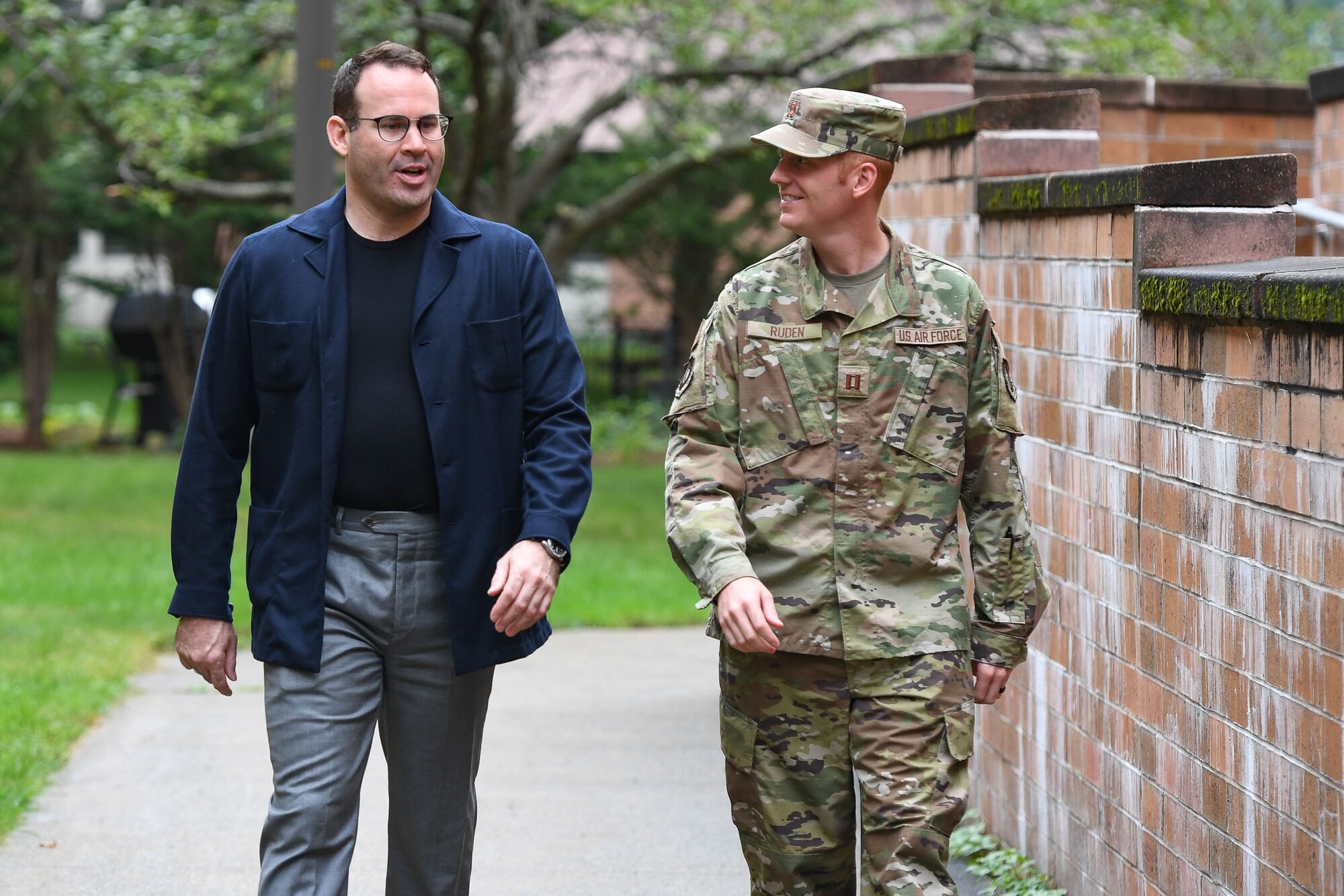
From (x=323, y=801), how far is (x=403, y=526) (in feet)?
1.96

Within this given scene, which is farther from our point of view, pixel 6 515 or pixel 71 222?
pixel 71 222

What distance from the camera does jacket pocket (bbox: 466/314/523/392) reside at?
3883 mm

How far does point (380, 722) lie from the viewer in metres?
4.05

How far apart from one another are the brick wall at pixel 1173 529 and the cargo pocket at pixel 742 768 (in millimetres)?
947

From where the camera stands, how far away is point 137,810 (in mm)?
6125

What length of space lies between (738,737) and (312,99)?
4.13 metres

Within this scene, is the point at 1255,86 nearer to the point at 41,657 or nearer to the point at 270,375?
the point at 270,375

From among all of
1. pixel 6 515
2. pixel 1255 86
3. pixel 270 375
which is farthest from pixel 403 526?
pixel 6 515

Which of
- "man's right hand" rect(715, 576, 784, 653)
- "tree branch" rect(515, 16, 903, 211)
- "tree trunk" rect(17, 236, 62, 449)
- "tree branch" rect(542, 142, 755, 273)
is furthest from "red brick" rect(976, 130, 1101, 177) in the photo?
"tree trunk" rect(17, 236, 62, 449)

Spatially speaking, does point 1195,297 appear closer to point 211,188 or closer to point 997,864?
point 997,864

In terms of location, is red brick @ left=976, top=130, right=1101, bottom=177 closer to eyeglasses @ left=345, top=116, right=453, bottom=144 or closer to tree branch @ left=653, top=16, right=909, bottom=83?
eyeglasses @ left=345, top=116, right=453, bottom=144

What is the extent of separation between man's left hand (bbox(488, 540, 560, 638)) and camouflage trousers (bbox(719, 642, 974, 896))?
1.36 ft

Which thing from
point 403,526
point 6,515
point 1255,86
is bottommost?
point 6,515

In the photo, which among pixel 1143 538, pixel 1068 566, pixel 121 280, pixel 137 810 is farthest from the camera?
pixel 121 280
